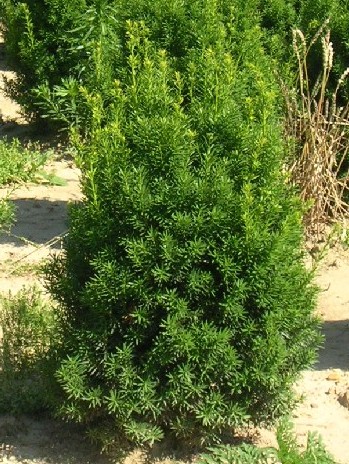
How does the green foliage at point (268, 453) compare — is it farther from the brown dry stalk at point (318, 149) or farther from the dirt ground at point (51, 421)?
the brown dry stalk at point (318, 149)

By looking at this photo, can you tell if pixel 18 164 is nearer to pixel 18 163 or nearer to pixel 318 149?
pixel 18 163

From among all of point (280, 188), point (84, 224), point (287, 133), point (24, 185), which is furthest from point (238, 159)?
point (24, 185)

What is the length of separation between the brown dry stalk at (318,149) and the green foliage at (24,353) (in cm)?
252

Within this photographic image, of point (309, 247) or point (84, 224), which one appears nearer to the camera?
point (84, 224)

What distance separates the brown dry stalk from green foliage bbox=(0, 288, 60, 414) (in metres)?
2.52

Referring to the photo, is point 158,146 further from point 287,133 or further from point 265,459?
point 287,133

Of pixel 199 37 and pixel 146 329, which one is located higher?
pixel 199 37

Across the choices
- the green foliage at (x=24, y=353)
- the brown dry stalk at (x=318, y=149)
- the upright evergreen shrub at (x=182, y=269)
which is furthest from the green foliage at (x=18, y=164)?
the upright evergreen shrub at (x=182, y=269)

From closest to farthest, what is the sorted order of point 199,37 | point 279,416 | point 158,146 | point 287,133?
point 158,146, point 279,416, point 199,37, point 287,133

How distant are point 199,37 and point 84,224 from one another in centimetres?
202

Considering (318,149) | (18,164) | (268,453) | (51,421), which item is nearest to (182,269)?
(268,453)

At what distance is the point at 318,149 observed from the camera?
712cm

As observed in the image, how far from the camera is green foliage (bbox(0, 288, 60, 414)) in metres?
4.88

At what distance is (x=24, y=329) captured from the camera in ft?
16.9
